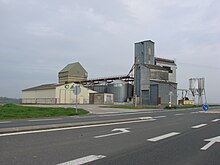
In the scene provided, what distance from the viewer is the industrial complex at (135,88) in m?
73.4

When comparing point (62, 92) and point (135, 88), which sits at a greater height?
point (135, 88)

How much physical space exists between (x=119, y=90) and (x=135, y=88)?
9.20m

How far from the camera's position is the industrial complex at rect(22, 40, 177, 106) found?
7344 cm

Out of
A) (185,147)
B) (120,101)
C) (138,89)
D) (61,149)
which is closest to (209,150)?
(185,147)

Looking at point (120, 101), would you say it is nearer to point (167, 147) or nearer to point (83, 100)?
point (83, 100)

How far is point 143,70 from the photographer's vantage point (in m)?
75.2

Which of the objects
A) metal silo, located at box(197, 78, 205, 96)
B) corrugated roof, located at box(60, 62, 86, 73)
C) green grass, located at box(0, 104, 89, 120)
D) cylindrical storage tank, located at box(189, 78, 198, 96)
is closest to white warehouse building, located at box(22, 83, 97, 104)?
corrugated roof, located at box(60, 62, 86, 73)

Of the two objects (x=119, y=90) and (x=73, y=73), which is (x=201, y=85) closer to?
(x=119, y=90)

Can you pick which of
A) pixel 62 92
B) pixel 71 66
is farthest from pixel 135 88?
pixel 71 66

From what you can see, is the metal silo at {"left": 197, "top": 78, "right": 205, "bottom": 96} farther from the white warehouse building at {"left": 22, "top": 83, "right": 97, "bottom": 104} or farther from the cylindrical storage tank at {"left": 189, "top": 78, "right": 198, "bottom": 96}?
the white warehouse building at {"left": 22, "top": 83, "right": 97, "bottom": 104}

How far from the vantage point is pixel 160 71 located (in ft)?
258

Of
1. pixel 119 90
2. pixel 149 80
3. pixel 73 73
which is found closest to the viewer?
pixel 149 80

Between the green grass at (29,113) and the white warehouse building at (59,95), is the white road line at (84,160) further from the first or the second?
the white warehouse building at (59,95)

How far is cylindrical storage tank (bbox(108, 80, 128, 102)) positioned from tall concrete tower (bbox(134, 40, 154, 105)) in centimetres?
825
